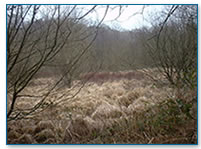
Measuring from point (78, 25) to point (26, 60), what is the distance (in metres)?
0.70

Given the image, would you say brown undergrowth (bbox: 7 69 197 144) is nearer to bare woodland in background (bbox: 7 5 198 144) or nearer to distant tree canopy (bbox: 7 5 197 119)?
bare woodland in background (bbox: 7 5 198 144)

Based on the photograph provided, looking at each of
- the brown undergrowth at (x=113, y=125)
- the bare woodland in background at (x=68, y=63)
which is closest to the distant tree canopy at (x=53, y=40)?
the bare woodland in background at (x=68, y=63)

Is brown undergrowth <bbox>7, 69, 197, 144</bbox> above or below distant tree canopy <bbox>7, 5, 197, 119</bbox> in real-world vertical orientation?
below

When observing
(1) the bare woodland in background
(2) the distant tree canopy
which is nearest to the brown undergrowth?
(1) the bare woodland in background

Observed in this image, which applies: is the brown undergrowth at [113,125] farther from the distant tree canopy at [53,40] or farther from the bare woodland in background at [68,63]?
the distant tree canopy at [53,40]

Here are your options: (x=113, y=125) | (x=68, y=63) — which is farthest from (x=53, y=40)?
(x=113, y=125)

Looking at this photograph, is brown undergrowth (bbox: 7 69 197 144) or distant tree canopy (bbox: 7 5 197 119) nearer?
distant tree canopy (bbox: 7 5 197 119)

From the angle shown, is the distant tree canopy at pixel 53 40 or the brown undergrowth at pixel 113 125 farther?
the brown undergrowth at pixel 113 125

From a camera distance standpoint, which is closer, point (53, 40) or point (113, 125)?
point (53, 40)

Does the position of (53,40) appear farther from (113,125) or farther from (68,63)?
(113,125)

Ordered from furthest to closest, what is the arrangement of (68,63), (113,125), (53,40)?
(113,125) → (68,63) → (53,40)
